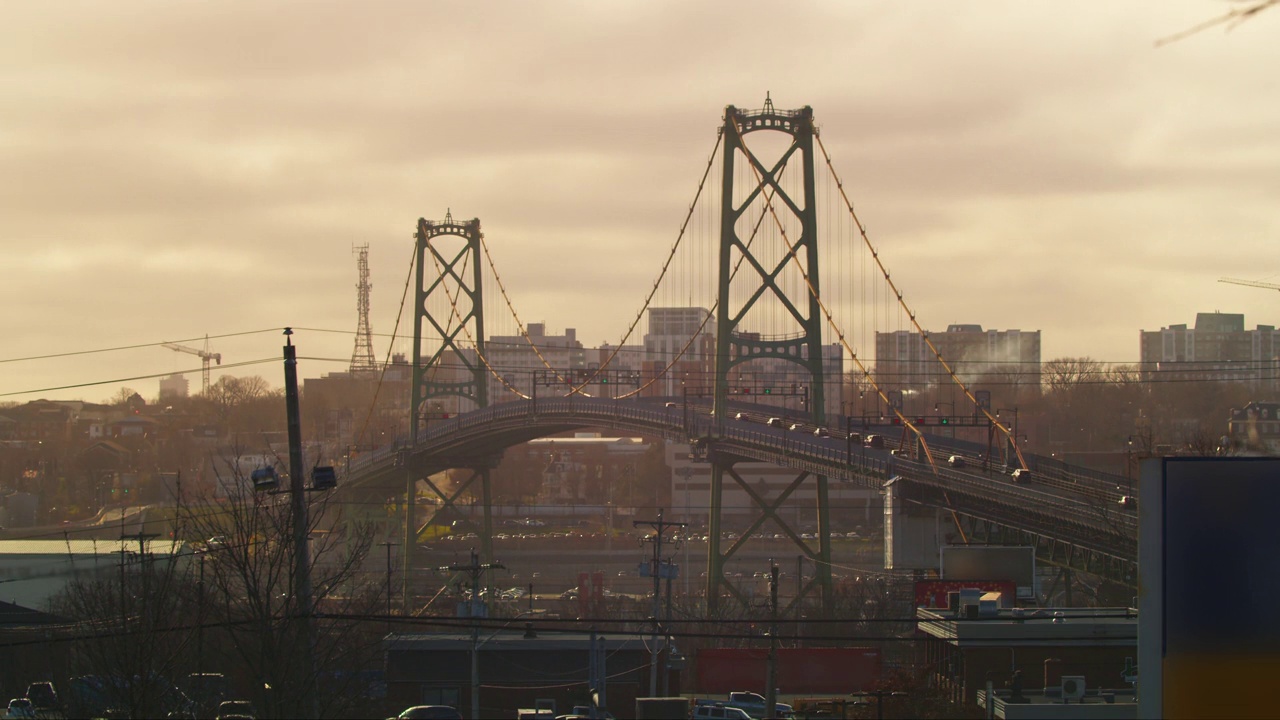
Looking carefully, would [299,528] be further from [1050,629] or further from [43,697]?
[1050,629]

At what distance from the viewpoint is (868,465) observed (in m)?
39.7

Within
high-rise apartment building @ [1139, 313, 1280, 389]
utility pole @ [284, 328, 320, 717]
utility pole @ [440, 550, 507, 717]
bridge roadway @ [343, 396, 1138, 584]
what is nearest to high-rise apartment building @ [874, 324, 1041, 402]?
high-rise apartment building @ [1139, 313, 1280, 389]

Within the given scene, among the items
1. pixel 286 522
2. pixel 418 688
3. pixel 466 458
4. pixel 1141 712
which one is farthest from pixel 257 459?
pixel 1141 712

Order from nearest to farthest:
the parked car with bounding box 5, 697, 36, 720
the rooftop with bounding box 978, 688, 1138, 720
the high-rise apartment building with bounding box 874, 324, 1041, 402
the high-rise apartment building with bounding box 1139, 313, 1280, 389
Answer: the parked car with bounding box 5, 697, 36, 720 → the rooftop with bounding box 978, 688, 1138, 720 → the high-rise apartment building with bounding box 1139, 313, 1280, 389 → the high-rise apartment building with bounding box 874, 324, 1041, 402

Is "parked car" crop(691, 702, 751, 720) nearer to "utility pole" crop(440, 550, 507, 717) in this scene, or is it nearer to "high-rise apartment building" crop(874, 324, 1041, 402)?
"utility pole" crop(440, 550, 507, 717)

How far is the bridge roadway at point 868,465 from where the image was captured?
107ft

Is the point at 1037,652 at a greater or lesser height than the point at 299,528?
lesser

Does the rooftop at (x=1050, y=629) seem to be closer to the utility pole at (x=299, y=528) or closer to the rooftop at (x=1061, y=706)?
the rooftop at (x=1061, y=706)

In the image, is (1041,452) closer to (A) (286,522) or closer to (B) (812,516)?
(B) (812,516)

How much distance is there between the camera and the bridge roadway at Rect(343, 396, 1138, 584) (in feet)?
107

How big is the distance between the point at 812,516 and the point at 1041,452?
40.7 feet

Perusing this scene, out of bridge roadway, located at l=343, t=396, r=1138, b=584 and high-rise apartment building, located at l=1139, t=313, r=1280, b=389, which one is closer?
bridge roadway, located at l=343, t=396, r=1138, b=584

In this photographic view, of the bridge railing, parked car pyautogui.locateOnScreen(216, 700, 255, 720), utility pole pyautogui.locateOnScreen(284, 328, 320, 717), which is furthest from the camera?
the bridge railing


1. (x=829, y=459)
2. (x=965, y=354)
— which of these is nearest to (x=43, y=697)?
(x=829, y=459)
